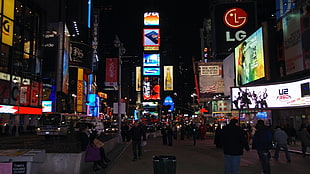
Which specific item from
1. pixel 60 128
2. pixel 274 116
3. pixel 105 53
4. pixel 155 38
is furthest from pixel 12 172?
pixel 105 53

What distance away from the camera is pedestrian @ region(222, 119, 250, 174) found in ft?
26.8

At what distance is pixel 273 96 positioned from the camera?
25516mm

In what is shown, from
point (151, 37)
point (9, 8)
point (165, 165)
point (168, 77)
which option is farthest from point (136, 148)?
point (168, 77)

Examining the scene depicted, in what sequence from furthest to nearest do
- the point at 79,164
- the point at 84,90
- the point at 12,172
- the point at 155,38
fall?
the point at 155,38 → the point at 84,90 → the point at 79,164 → the point at 12,172

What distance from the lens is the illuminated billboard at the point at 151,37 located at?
109 meters

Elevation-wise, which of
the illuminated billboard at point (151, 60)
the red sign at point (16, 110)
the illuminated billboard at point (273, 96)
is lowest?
the red sign at point (16, 110)

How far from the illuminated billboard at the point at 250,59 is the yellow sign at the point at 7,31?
90.2 ft

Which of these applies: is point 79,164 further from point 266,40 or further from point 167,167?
point 266,40

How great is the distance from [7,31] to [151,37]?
74547 millimetres

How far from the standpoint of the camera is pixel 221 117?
56.6 meters

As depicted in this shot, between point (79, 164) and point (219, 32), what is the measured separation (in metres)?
33.7

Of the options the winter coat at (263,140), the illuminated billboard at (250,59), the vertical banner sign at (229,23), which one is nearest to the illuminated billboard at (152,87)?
the vertical banner sign at (229,23)

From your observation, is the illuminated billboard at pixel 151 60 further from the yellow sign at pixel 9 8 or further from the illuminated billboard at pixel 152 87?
the yellow sign at pixel 9 8

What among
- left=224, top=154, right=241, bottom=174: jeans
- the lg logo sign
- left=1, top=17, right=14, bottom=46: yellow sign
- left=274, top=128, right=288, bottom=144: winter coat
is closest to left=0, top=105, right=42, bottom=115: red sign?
left=1, top=17, right=14, bottom=46: yellow sign
